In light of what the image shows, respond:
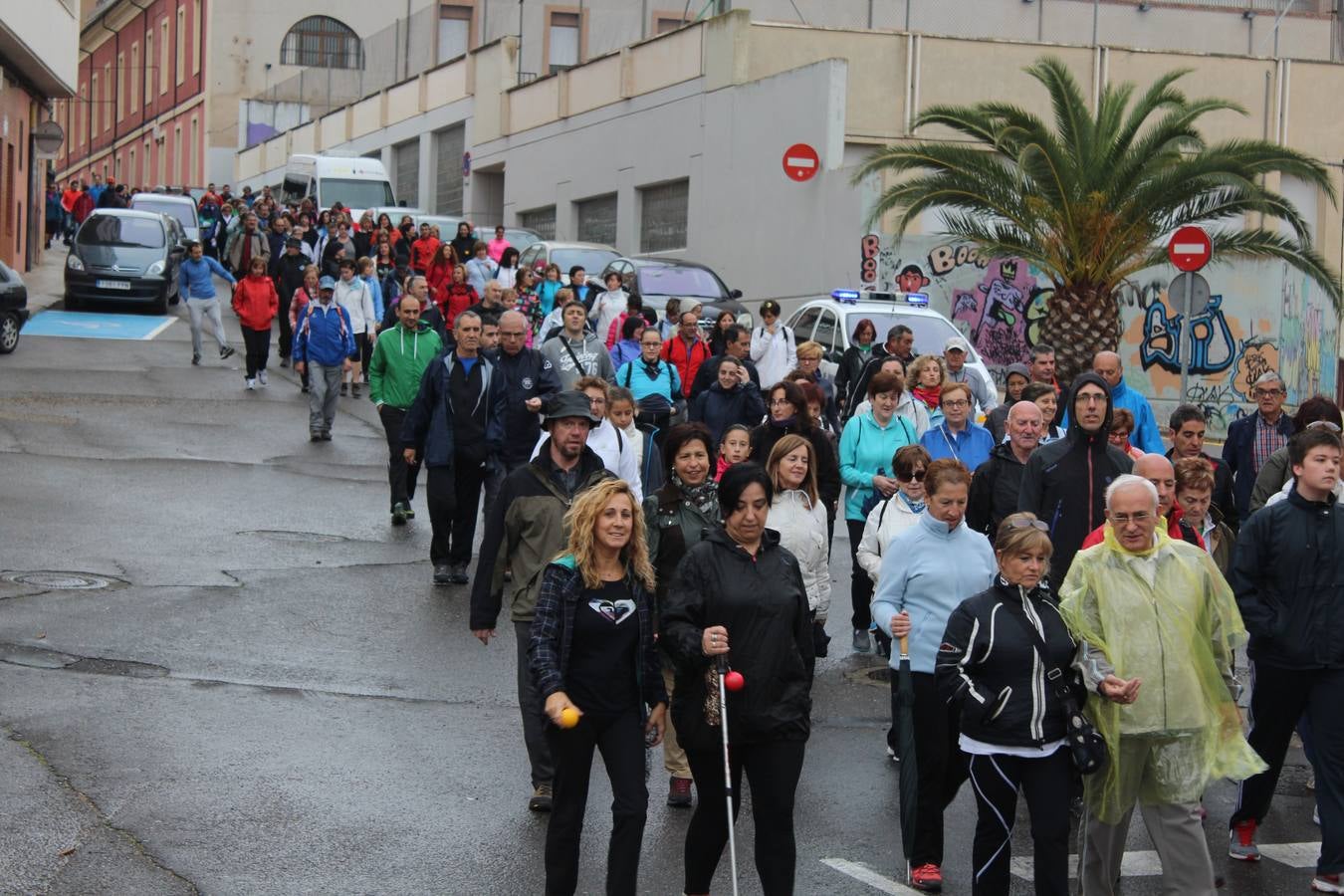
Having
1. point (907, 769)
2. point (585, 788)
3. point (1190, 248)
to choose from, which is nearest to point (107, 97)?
point (1190, 248)

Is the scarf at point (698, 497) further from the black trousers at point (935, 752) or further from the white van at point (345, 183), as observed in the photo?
the white van at point (345, 183)

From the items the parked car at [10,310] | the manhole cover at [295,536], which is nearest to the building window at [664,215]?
the parked car at [10,310]

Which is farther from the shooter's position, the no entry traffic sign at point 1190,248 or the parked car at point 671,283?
the parked car at point 671,283

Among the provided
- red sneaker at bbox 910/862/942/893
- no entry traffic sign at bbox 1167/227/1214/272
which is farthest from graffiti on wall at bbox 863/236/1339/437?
red sneaker at bbox 910/862/942/893

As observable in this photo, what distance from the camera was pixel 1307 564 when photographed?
779 cm

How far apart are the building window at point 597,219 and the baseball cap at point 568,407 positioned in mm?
32166

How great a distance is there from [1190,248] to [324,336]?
9.50 m

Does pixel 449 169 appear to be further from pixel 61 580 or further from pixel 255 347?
pixel 61 580

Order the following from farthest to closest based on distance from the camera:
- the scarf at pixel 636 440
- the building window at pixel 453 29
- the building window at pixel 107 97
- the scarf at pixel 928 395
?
the building window at pixel 107 97 < the building window at pixel 453 29 < the scarf at pixel 928 395 < the scarf at pixel 636 440

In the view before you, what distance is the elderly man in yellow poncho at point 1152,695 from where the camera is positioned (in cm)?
693

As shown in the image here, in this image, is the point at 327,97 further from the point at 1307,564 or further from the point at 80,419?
the point at 1307,564

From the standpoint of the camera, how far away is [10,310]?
25.4 metres

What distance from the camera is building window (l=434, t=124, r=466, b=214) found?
51.0 m

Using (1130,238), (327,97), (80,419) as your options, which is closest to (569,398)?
(80,419)
